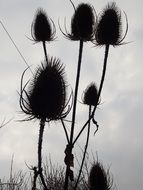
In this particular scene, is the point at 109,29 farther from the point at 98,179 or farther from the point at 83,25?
the point at 98,179

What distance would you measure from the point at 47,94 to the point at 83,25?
285 centimetres

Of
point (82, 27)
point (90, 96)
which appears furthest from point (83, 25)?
point (90, 96)

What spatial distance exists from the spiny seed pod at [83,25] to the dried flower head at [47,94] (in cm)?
200

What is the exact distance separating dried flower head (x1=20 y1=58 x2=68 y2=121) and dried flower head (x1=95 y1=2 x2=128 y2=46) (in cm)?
220

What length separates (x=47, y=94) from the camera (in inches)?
223

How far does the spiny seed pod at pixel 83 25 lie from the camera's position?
26.3 feet

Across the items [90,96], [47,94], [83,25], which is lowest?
[47,94]

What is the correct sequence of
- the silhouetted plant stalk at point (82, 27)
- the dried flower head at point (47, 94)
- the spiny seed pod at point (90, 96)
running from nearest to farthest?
the dried flower head at point (47, 94) < the silhouetted plant stalk at point (82, 27) < the spiny seed pod at point (90, 96)

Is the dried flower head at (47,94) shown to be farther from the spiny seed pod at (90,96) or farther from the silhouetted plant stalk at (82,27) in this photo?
the spiny seed pod at (90,96)

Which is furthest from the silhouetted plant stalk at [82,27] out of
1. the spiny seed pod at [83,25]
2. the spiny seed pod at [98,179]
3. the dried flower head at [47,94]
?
the spiny seed pod at [98,179]

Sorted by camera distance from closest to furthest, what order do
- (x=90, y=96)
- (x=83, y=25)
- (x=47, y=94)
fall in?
1. (x=47, y=94)
2. (x=83, y=25)
3. (x=90, y=96)

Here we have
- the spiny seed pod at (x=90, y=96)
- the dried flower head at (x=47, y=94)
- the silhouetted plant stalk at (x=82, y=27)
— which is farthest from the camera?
the spiny seed pod at (x=90, y=96)

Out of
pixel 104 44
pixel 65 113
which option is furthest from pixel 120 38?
pixel 65 113

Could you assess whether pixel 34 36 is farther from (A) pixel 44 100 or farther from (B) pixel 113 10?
(A) pixel 44 100
